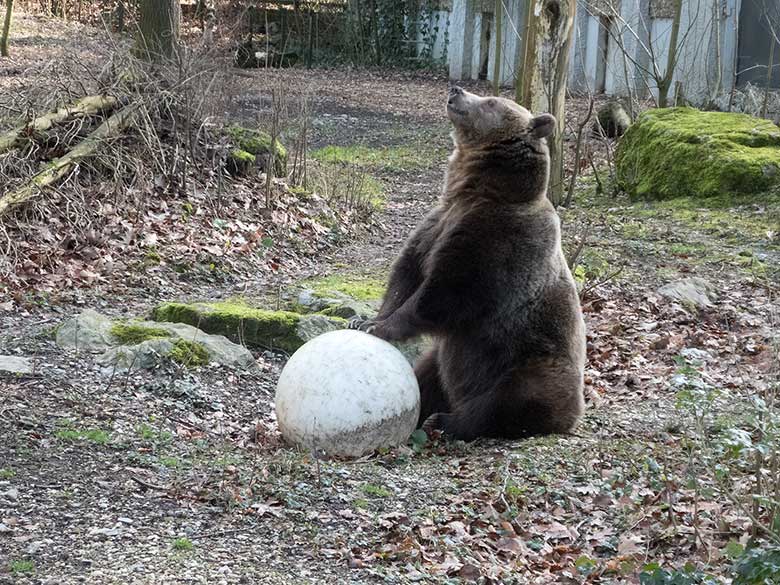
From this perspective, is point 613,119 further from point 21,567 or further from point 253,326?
point 21,567

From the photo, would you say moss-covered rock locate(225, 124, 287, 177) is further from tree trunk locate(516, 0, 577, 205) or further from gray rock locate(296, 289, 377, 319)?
gray rock locate(296, 289, 377, 319)

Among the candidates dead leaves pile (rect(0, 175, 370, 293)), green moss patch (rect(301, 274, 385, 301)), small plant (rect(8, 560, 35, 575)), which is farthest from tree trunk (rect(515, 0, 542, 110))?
small plant (rect(8, 560, 35, 575))

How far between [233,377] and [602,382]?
2.86 m

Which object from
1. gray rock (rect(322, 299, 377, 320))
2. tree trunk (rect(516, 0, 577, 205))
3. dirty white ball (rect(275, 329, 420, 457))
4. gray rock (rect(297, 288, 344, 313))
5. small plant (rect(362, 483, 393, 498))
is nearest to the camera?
small plant (rect(362, 483, 393, 498))

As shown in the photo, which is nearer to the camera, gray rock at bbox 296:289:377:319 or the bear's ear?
the bear's ear

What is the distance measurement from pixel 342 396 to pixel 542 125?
7.51 ft

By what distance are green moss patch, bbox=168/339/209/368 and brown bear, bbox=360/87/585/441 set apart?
4.31ft

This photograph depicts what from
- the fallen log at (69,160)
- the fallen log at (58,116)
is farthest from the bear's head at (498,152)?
the fallen log at (58,116)

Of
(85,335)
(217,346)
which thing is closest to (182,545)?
(217,346)

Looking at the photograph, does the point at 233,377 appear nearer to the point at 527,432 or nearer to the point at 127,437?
the point at 127,437

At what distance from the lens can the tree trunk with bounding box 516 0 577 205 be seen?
13.0 m

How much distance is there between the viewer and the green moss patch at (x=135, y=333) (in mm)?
7680

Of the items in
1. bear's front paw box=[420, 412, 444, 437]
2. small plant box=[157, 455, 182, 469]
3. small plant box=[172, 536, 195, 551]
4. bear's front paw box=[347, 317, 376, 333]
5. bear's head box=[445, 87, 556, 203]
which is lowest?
bear's front paw box=[420, 412, 444, 437]

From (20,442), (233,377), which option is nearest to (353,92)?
(233,377)
